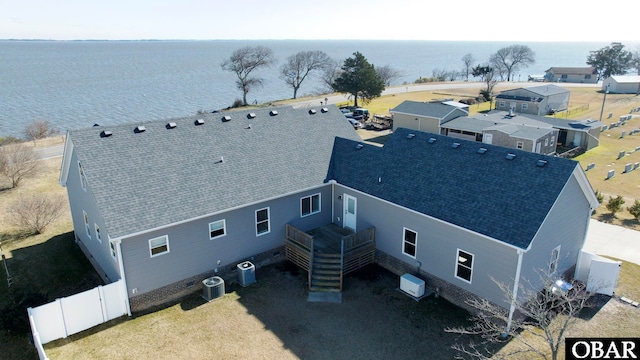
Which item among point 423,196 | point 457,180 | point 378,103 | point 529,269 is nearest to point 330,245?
point 423,196

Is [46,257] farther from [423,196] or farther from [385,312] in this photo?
[423,196]

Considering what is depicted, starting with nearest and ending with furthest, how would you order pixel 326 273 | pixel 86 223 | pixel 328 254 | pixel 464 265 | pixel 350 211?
1. pixel 464 265
2. pixel 326 273
3. pixel 328 254
4. pixel 86 223
5. pixel 350 211

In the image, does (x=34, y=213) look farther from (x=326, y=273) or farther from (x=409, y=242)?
(x=409, y=242)

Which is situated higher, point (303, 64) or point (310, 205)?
point (303, 64)

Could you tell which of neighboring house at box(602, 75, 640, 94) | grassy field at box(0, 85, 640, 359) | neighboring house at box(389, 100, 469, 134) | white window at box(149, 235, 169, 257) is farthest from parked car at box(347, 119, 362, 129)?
neighboring house at box(602, 75, 640, 94)

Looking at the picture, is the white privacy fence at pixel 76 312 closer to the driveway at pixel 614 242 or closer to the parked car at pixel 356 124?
the driveway at pixel 614 242

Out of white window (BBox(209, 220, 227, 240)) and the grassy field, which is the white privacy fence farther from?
white window (BBox(209, 220, 227, 240))

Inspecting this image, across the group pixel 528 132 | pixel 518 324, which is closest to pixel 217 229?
pixel 518 324
